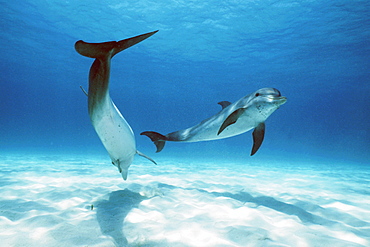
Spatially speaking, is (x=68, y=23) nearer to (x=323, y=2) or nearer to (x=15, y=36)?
(x=15, y=36)

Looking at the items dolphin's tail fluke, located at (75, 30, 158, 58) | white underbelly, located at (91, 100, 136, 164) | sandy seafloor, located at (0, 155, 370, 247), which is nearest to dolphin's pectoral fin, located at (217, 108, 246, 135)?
sandy seafloor, located at (0, 155, 370, 247)

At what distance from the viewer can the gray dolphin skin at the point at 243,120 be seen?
4020mm

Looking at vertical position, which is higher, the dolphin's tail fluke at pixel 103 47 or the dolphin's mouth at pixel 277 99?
the dolphin's tail fluke at pixel 103 47

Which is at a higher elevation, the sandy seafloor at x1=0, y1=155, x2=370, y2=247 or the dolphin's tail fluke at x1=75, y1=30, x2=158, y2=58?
the dolphin's tail fluke at x1=75, y1=30, x2=158, y2=58

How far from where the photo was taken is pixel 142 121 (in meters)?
127

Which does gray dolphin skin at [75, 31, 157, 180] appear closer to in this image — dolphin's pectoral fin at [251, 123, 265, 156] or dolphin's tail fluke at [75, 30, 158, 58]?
dolphin's tail fluke at [75, 30, 158, 58]

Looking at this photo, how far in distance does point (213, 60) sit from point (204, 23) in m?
9.10

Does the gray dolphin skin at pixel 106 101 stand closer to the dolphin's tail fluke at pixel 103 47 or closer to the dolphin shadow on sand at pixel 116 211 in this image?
the dolphin's tail fluke at pixel 103 47

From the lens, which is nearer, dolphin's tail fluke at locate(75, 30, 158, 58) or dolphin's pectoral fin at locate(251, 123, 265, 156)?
dolphin's tail fluke at locate(75, 30, 158, 58)

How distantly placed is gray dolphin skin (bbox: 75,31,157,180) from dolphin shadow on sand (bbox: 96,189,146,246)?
2.56 feet

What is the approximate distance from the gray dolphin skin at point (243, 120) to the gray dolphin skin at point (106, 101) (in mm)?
1705

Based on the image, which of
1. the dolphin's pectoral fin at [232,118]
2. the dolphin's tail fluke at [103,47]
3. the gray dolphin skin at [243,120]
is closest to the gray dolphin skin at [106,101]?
the dolphin's tail fluke at [103,47]

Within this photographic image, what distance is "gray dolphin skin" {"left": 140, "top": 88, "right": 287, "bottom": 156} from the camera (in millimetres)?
4020

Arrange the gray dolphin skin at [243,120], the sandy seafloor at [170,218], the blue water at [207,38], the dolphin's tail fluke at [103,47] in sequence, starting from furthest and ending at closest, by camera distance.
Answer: the blue water at [207,38], the gray dolphin skin at [243,120], the dolphin's tail fluke at [103,47], the sandy seafloor at [170,218]
